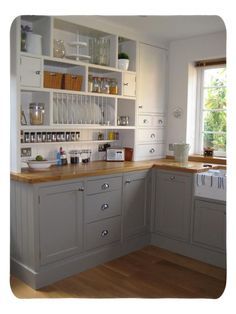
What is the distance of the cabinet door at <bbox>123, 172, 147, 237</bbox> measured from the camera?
328cm

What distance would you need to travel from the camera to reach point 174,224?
3.42 meters

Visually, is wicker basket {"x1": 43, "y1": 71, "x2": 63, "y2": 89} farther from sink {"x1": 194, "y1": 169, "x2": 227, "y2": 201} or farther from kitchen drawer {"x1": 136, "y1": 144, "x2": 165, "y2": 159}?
sink {"x1": 194, "y1": 169, "x2": 227, "y2": 201}

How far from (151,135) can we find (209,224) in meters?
1.32

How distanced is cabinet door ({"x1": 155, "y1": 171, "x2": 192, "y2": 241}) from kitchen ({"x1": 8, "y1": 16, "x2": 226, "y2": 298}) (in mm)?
10

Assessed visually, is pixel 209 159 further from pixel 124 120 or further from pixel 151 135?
pixel 124 120

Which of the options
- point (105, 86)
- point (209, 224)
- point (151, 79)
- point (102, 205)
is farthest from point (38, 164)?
point (151, 79)

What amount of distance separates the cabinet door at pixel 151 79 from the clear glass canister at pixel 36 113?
1.25m

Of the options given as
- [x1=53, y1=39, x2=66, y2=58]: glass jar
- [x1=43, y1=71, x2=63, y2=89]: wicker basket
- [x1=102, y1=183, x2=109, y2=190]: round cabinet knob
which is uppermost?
[x1=53, y1=39, x2=66, y2=58]: glass jar

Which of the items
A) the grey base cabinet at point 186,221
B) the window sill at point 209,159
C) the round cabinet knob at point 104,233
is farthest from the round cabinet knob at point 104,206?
the window sill at point 209,159

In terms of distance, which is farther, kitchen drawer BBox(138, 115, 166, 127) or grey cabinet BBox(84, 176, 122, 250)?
kitchen drawer BBox(138, 115, 166, 127)

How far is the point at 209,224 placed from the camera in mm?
3135

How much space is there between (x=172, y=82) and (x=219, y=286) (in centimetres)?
242

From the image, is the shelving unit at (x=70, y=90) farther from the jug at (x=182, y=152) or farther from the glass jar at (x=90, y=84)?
the jug at (x=182, y=152)

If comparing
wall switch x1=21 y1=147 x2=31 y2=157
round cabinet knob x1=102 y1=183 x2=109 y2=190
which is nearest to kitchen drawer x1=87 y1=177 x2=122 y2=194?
round cabinet knob x1=102 y1=183 x2=109 y2=190
